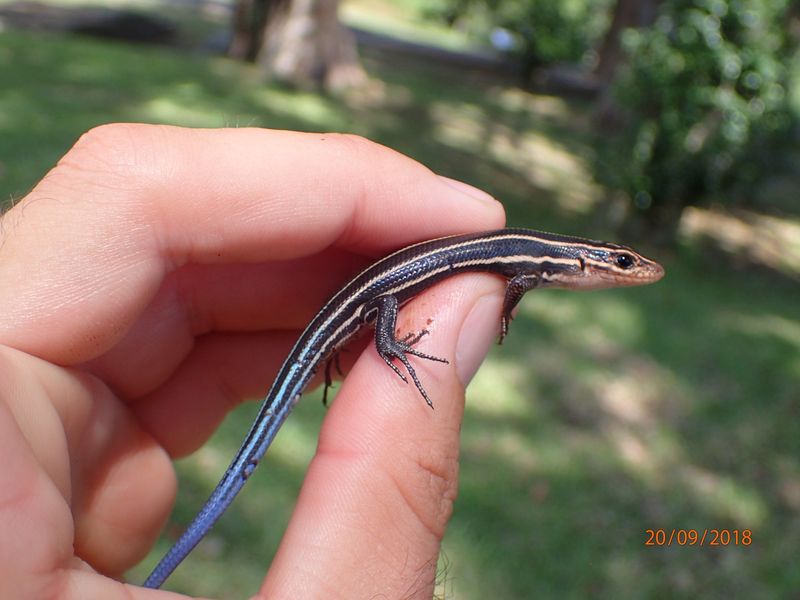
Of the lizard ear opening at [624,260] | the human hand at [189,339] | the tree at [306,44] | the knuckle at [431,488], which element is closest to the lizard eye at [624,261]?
the lizard ear opening at [624,260]

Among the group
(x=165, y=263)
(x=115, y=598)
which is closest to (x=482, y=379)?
(x=165, y=263)

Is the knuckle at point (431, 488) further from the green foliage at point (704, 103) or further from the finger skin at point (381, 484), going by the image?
the green foliage at point (704, 103)

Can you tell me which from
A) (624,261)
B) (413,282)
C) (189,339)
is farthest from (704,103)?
(189,339)

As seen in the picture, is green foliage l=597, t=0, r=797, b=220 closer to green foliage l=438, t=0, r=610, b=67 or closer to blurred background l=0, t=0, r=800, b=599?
blurred background l=0, t=0, r=800, b=599

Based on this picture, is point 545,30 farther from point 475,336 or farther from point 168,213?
point 168,213

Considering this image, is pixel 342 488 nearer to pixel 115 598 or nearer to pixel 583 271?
pixel 115 598

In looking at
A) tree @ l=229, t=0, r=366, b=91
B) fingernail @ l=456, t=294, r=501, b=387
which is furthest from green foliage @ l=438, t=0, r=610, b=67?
fingernail @ l=456, t=294, r=501, b=387
